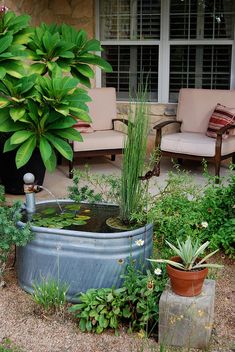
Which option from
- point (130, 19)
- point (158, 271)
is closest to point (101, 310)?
point (158, 271)

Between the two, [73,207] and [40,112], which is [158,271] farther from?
[40,112]

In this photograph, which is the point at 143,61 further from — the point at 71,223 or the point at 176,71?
the point at 71,223

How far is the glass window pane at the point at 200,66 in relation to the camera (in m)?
6.54

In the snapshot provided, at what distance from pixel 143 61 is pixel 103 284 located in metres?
4.40

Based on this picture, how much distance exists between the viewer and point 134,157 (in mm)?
3027

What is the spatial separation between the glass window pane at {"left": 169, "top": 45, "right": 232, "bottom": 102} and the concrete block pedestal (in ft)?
14.6

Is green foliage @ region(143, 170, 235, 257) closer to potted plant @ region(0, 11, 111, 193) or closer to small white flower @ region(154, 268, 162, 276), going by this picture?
small white flower @ region(154, 268, 162, 276)

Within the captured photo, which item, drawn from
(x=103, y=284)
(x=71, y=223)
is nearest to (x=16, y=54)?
(x=71, y=223)

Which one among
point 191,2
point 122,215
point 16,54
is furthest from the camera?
point 191,2

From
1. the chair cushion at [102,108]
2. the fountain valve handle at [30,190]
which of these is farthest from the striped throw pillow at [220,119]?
the fountain valve handle at [30,190]

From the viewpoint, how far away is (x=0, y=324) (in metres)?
2.82

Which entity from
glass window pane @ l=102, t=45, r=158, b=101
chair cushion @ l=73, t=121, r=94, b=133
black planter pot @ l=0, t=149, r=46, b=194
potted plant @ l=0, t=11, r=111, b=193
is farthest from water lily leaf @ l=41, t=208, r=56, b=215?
glass window pane @ l=102, t=45, r=158, b=101

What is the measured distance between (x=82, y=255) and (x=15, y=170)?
205cm

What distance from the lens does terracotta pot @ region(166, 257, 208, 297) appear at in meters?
2.55
